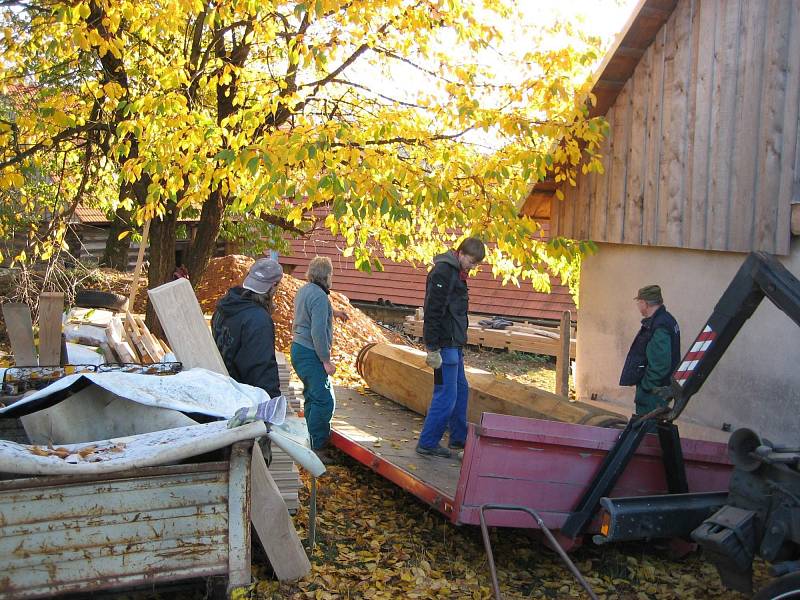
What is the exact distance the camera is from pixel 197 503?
3725 millimetres

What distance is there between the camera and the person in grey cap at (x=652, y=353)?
6914 millimetres

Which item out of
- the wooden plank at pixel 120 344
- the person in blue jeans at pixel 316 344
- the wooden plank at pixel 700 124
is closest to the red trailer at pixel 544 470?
the person in blue jeans at pixel 316 344

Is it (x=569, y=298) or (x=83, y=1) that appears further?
(x=569, y=298)

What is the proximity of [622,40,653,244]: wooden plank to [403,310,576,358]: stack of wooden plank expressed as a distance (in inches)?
305

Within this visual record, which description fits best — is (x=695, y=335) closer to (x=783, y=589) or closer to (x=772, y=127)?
(x=772, y=127)

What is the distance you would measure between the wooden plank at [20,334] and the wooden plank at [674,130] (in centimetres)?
589

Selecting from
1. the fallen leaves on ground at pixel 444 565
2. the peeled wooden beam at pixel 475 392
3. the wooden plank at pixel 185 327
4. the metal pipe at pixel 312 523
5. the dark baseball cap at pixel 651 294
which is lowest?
the fallen leaves on ground at pixel 444 565

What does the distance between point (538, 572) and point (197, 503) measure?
303cm

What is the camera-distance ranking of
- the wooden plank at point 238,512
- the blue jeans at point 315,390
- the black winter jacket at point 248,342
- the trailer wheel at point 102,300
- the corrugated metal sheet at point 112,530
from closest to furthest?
the corrugated metal sheet at point 112,530 → the wooden plank at point 238,512 → the black winter jacket at point 248,342 → the blue jeans at point 315,390 → the trailer wheel at point 102,300

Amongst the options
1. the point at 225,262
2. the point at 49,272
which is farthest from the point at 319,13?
the point at 225,262

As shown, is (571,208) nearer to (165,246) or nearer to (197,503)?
(165,246)

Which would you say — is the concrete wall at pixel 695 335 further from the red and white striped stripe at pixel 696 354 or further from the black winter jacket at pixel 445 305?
the black winter jacket at pixel 445 305

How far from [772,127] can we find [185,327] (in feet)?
16.9

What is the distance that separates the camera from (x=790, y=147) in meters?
7.09
